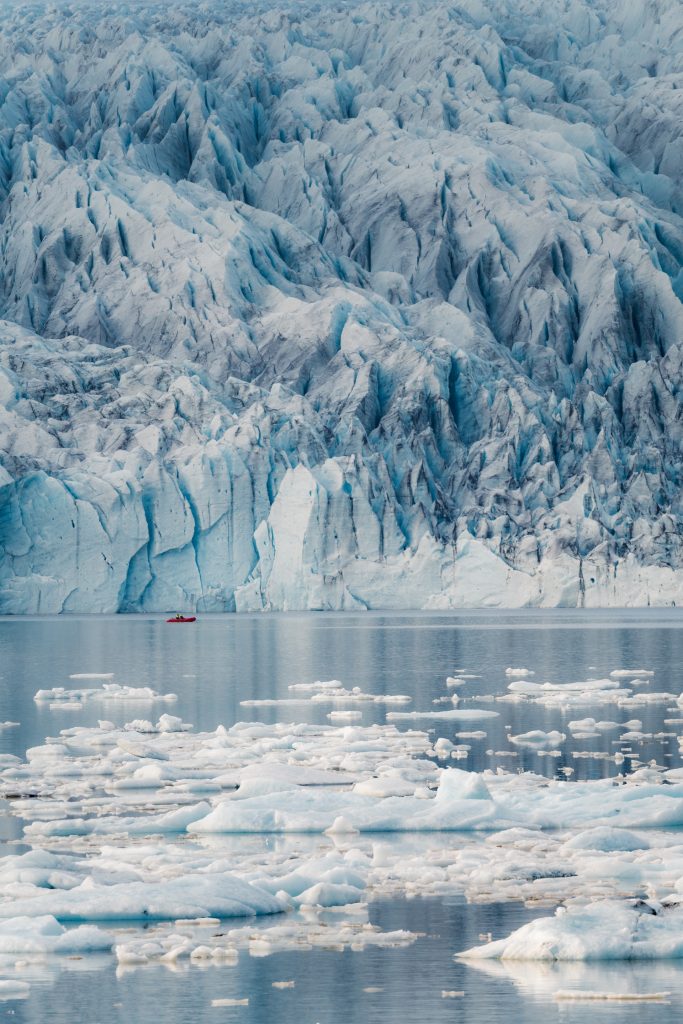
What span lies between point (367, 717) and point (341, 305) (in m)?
55.2

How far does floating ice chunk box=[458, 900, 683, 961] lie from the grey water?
11cm

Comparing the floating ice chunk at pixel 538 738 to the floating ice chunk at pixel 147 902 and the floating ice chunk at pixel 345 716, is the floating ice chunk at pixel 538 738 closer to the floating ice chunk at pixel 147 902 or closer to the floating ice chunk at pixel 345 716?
the floating ice chunk at pixel 345 716

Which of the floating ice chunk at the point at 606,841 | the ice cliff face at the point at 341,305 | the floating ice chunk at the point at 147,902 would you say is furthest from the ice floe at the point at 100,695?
the ice cliff face at the point at 341,305

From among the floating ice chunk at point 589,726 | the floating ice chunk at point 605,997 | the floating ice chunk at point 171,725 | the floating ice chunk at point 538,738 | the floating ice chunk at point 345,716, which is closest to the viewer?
the floating ice chunk at point 605,997

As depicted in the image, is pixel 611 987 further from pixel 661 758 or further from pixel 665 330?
pixel 665 330

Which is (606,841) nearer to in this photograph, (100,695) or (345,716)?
(345,716)

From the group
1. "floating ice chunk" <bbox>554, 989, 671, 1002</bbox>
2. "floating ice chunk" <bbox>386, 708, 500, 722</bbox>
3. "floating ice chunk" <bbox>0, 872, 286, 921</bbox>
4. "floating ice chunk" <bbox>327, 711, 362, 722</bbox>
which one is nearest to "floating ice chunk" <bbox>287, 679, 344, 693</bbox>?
"floating ice chunk" <bbox>327, 711, 362, 722</bbox>

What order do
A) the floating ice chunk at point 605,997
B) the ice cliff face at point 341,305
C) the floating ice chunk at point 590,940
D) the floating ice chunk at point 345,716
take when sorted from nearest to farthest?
the floating ice chunk at point 605,997 < the floating ice chunk at point 590,940 < the floating ice chunk at point 345,716 < the ice cliff face at point 341,305

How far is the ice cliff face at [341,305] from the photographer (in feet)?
188

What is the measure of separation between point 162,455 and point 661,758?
43.7m

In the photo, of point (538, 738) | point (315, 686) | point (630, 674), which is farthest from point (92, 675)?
point (538, 738)

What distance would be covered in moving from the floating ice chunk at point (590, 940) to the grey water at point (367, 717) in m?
0.11

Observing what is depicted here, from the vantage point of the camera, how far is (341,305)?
3142 inches

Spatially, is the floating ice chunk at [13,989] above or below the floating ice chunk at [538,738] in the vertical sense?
below
